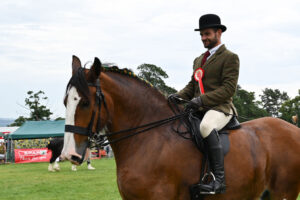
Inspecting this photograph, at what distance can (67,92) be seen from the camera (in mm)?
4770

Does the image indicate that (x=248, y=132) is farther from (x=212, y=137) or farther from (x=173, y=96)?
(x=173, y=96)

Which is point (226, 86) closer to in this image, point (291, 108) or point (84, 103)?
point (84, 103)

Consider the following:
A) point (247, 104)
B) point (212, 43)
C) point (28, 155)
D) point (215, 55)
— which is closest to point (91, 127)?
point (215, 55)

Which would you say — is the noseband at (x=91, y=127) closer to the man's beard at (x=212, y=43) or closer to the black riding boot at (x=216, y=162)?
the black riding boot at (x=216, y=162)

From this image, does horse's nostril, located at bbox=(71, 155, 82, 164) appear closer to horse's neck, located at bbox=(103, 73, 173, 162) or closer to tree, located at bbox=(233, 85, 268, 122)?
horse's neck, located at bbox=(103, 73, 173, 162)

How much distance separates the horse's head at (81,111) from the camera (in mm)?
4551

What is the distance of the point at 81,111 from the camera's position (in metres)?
4.66

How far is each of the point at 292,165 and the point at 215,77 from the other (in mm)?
1870

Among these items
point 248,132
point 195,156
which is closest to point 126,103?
point 195,156

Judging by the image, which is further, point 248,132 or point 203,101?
point 248,132

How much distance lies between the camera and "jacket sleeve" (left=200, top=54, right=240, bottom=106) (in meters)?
5.43

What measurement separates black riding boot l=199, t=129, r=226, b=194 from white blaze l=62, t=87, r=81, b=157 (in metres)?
1.86

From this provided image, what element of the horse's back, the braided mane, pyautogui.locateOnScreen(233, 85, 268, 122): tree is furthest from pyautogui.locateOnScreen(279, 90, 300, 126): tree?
the braided mane

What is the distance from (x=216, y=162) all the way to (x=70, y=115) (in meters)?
2.07
